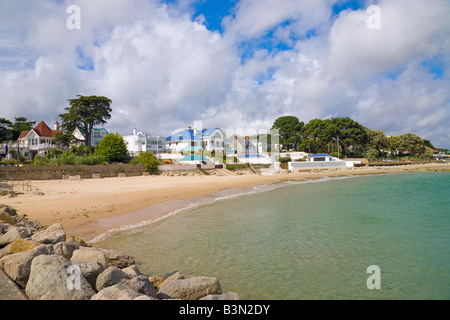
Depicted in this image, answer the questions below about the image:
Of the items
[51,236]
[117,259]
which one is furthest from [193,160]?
[117,259]

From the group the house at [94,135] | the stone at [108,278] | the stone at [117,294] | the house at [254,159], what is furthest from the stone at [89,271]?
the house at [94,135]

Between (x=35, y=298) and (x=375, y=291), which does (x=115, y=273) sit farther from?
(x=375, y=291)

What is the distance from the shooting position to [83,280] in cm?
542

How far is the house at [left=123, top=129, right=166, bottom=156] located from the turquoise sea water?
58565 millimetres

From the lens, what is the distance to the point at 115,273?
6133 millimetres

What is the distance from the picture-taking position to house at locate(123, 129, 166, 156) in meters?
72.3

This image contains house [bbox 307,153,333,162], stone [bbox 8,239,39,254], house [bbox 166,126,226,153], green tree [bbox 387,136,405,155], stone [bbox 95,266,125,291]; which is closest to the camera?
stone [bbox 95,266,125,291]

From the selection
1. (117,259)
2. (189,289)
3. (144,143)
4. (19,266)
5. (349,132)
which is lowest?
(189,289)

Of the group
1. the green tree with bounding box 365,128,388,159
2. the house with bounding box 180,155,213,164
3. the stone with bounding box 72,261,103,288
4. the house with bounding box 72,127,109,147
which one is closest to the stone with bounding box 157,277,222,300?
the stone with bounding box 72,261,103,288

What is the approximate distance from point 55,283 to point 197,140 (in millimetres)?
73487

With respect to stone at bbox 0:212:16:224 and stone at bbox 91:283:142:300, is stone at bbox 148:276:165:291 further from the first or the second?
stone at bbox 0:212:16:224

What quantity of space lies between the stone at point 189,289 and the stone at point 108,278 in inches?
40.1

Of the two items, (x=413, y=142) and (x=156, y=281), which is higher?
(x=413, y=142)
